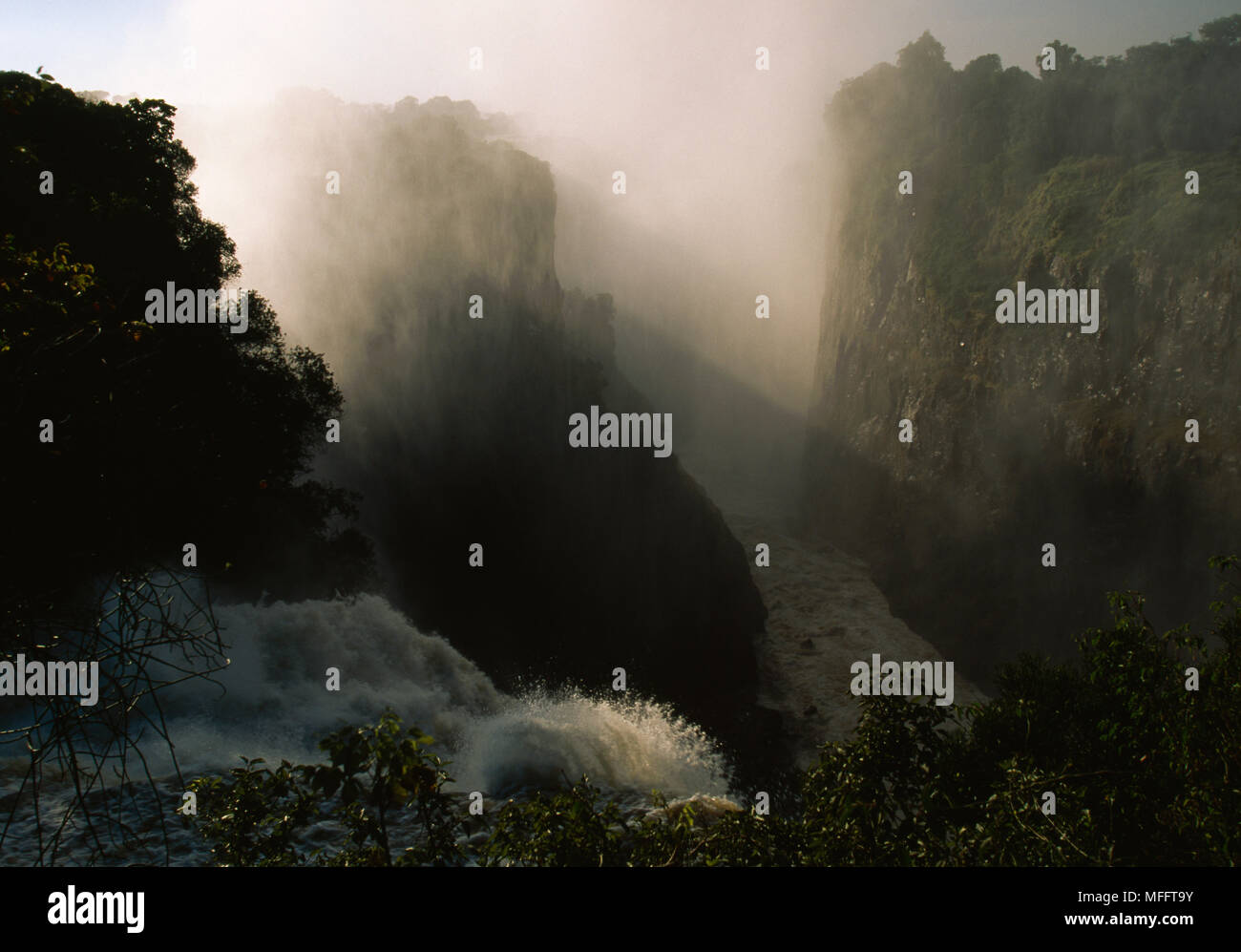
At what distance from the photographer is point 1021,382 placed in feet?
127

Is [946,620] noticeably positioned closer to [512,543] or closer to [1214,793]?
[512,543]

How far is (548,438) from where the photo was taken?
35.5 m

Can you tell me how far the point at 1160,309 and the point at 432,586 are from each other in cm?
3585

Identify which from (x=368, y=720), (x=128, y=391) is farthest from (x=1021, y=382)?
(x=128, y=391)

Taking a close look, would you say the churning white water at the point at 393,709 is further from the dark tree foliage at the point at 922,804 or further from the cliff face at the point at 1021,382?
the cliff face at the point at 1021,382

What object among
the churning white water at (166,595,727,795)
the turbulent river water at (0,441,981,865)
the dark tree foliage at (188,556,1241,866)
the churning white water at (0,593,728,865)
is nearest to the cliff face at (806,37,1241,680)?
the turbulent river water at (0,441,981,865)

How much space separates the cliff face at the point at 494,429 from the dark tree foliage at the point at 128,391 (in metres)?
5.57

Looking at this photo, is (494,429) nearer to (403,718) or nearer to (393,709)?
(403,718)

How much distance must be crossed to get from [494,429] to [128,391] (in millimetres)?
31047

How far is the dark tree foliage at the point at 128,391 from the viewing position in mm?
3510

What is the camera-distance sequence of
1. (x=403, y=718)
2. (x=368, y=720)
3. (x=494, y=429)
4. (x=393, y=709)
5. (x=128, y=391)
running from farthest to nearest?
1. (x=494, y=429)
2. (x=403, y=718)
3. (x=393, y=709)
4. (x=368, y=720)
5. (x=128, y=391)

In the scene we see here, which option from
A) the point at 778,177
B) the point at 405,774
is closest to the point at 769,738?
the point at 405,774

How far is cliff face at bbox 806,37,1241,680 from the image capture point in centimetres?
3081

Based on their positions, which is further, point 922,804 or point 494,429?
point 494,429
